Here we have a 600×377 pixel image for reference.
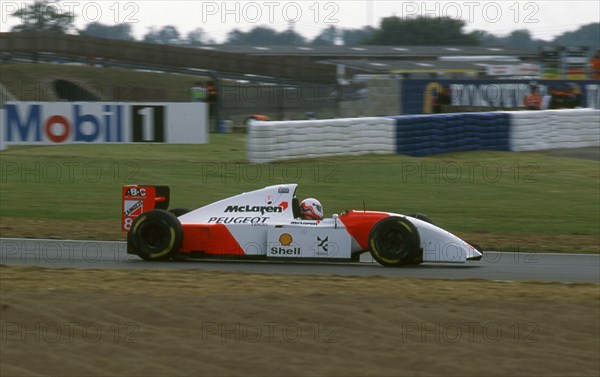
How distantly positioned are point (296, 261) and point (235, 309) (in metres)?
3.69

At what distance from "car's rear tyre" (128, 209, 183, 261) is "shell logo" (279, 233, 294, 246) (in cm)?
117

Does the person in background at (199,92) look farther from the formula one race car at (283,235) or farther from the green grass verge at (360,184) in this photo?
the formula one race car at (283,235)

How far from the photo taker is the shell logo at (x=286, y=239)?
10.7 m

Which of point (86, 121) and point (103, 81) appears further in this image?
point (103, 81)

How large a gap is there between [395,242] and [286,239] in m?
1.22

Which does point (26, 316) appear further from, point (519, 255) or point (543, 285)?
point (519, 255)

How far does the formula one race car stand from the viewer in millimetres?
10539

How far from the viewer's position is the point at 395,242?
34.7 ft
